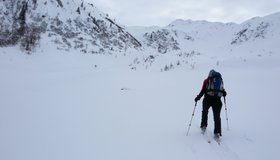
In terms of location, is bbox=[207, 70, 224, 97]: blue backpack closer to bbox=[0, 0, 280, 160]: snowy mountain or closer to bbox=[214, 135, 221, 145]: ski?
bbox=[214, 135, 221, 145]: ski

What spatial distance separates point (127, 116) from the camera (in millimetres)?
7594

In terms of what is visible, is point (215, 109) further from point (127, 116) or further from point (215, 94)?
point (127, 116)

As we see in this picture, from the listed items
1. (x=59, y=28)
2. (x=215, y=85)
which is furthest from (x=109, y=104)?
(x=59, y=28)

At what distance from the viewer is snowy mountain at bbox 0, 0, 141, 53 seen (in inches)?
796

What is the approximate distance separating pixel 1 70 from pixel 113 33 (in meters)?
17.8

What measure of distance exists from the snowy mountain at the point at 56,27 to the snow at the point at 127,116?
5.67 m

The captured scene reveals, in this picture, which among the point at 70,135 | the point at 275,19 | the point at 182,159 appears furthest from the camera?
the point at 275,19

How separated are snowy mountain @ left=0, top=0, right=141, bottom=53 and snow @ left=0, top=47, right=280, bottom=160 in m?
5.67

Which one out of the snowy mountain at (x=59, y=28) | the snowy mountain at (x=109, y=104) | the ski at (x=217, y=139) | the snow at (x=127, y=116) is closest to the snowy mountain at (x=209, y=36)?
the snowy mountain at (x=59, y=28)

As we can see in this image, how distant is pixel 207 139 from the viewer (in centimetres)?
594

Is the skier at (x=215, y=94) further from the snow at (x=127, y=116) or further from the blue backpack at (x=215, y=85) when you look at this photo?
the snow at (x=127, y=116)

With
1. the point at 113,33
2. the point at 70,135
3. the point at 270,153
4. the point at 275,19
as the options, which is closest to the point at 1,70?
the point at 70,135

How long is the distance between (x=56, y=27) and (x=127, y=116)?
1918 centimetres

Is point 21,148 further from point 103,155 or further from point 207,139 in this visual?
point 207,139
